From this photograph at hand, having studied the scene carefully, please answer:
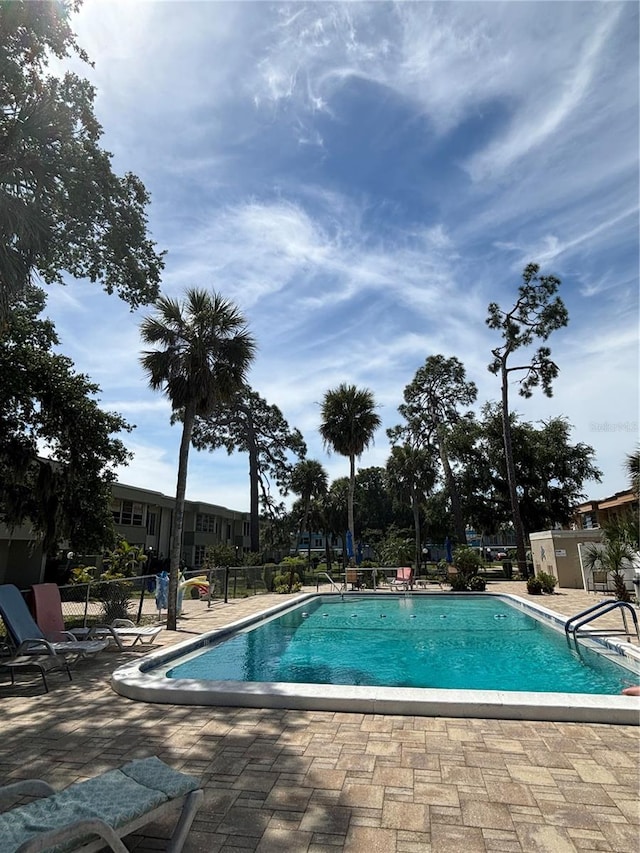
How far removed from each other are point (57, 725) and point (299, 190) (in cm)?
995

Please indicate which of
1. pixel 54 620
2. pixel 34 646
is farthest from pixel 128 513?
pixel 34 646

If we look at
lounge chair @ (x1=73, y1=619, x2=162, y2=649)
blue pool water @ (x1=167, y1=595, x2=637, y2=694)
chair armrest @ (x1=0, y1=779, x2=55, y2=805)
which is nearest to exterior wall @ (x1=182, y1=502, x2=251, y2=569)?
blue pool water @ (x1=167, y1=595, x2=637, y2=694)

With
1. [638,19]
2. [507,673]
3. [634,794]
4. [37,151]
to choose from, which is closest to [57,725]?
[634,794]

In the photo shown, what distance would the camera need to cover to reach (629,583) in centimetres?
1589

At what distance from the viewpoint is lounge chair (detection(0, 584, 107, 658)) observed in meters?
6.49

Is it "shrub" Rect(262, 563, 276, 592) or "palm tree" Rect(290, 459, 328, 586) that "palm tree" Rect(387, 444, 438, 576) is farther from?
"shrub" Rect(262, 563, 276, 592)

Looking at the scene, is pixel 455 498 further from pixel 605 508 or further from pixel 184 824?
pixel 184 824

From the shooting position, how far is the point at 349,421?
27.4 meters

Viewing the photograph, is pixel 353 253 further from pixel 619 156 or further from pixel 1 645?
pixel 1 645

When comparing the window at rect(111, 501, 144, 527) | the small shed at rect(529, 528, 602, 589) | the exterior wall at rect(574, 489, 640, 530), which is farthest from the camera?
the window at rect(111, 501, 144, 527)

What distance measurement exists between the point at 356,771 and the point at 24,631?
218 inches

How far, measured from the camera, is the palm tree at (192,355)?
1192cm

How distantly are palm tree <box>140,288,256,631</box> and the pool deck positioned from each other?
7.26 metres

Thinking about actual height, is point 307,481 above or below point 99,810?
above
